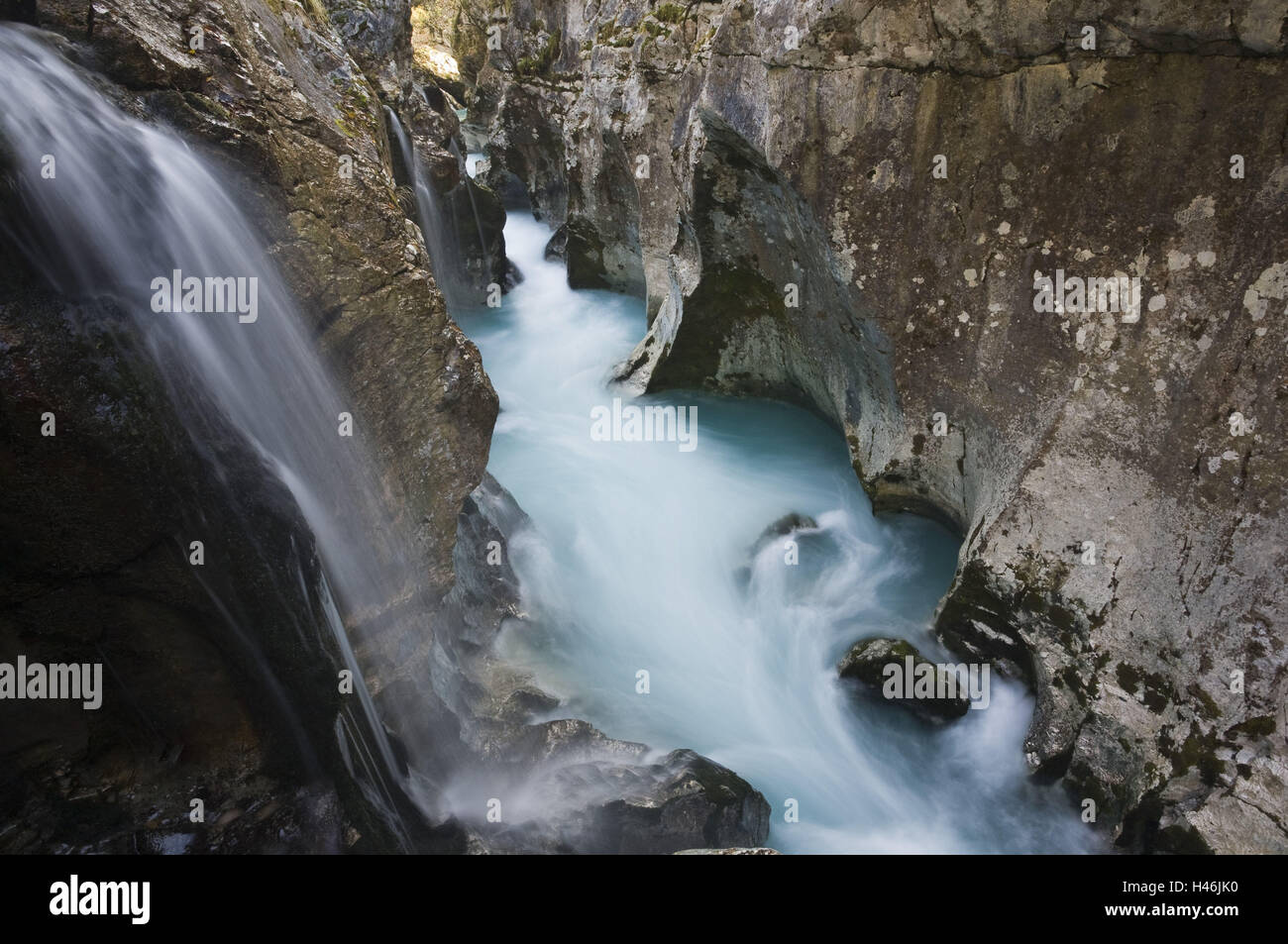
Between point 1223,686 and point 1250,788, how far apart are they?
2.18 feet

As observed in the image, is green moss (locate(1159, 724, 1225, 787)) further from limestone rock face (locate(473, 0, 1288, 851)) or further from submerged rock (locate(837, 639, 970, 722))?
submerged rock (locate(837, 639, 970, 722))

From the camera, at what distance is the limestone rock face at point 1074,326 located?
5648mm

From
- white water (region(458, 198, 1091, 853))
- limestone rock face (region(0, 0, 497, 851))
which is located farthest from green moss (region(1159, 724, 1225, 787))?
limestone rock face (region(0, 0, 497, 851))

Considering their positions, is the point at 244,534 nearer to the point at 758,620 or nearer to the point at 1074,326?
the point at 758,620

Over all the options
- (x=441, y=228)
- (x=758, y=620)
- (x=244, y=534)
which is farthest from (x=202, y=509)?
(x=441, y=228)

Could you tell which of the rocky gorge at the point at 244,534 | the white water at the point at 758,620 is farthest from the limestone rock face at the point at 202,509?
the white water at the point at 758,620

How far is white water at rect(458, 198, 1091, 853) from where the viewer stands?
657 centimetres

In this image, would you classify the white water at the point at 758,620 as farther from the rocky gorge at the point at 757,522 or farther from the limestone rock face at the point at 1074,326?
the limestone rock face at the point at 1074,326

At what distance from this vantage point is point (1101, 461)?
254 inches

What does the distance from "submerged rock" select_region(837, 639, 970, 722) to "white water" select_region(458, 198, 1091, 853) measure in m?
0.13

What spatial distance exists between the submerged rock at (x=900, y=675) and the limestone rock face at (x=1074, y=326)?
44 centimetres

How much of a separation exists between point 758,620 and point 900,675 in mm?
1579

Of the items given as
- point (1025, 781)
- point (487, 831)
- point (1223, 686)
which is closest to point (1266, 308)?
point (1223, 686)
